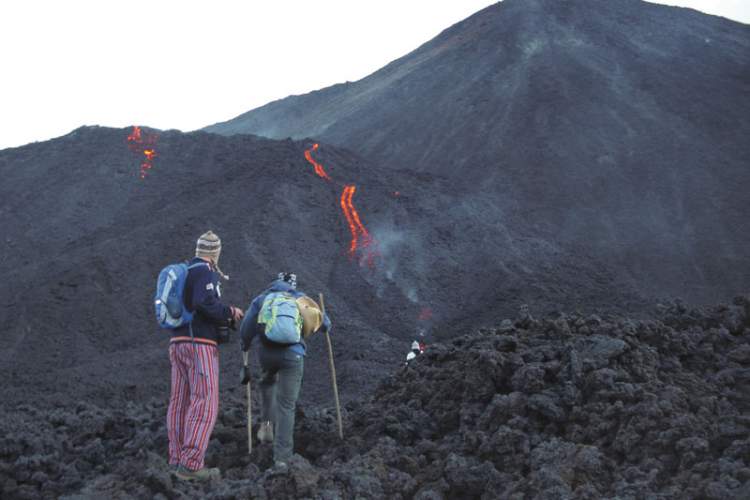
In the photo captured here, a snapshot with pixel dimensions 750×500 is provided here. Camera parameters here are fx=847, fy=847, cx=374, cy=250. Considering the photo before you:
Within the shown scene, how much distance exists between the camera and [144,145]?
27.5 meters

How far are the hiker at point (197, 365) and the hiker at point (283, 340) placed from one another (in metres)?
0.26

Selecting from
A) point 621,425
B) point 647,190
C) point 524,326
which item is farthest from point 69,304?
point 647,190

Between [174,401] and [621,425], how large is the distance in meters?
3.19

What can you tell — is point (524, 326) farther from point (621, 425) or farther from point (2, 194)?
point (2, 194)

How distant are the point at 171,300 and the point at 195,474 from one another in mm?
1245

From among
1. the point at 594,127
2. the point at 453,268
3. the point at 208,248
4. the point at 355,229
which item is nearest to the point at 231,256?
the point at 355,229

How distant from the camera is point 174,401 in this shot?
20.6 feet

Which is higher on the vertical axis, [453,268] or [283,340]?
[283,340]

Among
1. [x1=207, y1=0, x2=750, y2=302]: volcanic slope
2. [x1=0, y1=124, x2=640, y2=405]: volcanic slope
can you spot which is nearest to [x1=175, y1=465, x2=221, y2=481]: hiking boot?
[x1=0, y1=124, x2=640, y2=405]: volcanic slope

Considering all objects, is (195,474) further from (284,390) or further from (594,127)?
(594,127)

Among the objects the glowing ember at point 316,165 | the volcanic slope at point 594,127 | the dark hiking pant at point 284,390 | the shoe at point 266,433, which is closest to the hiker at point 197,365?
the dark hiking pant at point 284,390

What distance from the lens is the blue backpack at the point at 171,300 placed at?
603 cm

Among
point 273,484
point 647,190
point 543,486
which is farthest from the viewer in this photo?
point 647,190

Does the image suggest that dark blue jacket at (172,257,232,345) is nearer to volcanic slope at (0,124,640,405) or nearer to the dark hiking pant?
the dark hiking pant
